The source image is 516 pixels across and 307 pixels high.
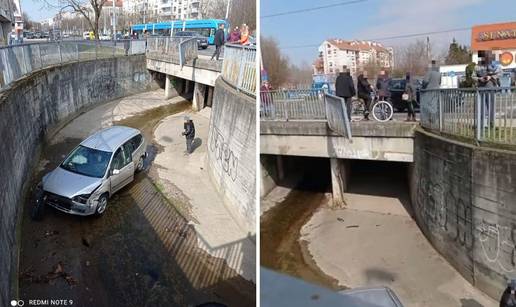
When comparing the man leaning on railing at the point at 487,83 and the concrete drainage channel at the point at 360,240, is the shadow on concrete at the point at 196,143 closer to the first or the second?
the concrete drainage channel at the point at 360,240

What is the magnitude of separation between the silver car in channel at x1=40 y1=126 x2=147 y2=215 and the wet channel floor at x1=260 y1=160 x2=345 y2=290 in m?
3.51

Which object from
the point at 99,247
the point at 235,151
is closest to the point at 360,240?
the point at 235,151

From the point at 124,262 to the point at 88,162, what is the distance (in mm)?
2950

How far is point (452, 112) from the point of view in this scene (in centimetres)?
855

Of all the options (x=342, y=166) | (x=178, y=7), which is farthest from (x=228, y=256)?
(x=178, y=7)

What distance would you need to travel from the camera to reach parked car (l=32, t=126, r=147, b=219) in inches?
337

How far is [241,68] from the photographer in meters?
10.8

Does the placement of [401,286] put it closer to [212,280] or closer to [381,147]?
[212,280]

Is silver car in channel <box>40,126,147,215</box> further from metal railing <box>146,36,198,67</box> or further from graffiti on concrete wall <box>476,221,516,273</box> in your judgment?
metal railing <box>146,36,198,67</box>

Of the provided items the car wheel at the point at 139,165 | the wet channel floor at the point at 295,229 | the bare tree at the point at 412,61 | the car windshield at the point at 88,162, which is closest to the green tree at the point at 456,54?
the bare tree at the point at 412,61

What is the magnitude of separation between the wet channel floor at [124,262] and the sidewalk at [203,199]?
0.26m

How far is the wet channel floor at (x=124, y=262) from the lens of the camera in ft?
21.9

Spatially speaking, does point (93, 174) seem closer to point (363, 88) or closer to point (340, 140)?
point (340, 140)

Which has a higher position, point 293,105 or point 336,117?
point 293,105
